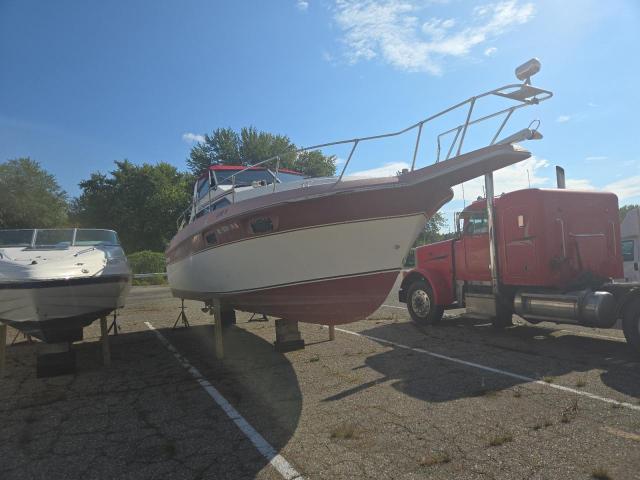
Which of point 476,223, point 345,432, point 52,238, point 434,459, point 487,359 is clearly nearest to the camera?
point 434,459

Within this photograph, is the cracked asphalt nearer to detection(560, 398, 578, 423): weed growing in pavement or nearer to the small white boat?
detection(560, 398, 578, 423): weed growing in pavement

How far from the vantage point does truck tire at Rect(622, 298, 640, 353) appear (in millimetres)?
5715

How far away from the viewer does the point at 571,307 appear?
623 cm

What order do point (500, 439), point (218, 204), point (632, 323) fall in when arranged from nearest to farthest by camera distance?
point (500, 439), point (632, 323), point (218, 204)

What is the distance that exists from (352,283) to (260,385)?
64.5 inches

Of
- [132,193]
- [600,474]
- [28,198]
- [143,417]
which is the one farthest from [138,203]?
[600,474]

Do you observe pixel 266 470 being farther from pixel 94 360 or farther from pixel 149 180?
pixel 149 180

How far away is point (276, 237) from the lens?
4945 mm

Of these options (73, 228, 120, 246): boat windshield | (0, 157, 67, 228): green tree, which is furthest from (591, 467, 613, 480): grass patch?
(0, 157, 67, 228): green tree

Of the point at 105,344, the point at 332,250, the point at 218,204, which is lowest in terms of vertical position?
the point at 105,344

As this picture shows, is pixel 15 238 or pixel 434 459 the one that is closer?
pixel 434 459

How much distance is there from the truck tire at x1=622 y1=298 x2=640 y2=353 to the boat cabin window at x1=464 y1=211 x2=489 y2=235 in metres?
2.54

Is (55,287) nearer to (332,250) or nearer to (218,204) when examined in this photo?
(218,204)

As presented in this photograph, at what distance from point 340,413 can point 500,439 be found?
1419 millimetres
